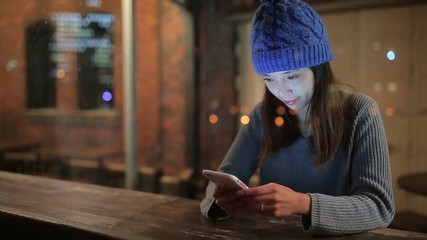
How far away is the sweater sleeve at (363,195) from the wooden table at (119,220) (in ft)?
0.22

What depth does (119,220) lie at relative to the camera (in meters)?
1.75

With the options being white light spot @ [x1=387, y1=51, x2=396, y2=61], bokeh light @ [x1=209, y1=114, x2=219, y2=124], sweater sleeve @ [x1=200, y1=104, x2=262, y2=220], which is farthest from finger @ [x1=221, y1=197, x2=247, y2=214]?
bokeh light @ [x1=209, y1=114, x2=219, y2=124]

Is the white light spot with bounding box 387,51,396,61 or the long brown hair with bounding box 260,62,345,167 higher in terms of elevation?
the white light spot with bounding box 387,51,396,61

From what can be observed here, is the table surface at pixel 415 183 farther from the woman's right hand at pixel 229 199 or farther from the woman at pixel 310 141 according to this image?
the woman's right hand at pixel 229 199

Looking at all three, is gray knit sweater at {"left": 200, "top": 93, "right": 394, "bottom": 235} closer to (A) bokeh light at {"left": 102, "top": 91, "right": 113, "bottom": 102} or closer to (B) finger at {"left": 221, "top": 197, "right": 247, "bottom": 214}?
(B) finger at {"left": 221, "top": 197, "right": 247, "bottom": 214}

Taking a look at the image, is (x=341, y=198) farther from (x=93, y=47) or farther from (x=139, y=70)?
(x=93, y=47)

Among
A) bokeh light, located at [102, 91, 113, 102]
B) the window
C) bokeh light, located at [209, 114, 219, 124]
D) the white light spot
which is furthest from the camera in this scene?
bokeh light, located at [102, 91, 113, 102]

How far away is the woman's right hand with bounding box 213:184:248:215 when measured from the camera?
5.00 ft

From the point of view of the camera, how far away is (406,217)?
3.85m

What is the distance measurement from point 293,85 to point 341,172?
1.30 ft

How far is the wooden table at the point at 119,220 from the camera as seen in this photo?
157 cm

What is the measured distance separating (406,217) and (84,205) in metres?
3.01

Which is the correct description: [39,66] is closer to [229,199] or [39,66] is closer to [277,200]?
[229,199]

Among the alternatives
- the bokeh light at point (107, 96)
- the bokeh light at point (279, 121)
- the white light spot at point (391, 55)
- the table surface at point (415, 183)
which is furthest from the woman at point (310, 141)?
the bokeh light at point (107, 96)
